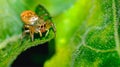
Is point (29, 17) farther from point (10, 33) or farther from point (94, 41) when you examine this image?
point (94, 41)

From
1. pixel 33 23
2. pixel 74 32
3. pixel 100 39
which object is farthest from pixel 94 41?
pixel 33 23

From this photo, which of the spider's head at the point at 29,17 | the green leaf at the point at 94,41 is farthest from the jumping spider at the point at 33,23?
the green leaf at the point at 94,41

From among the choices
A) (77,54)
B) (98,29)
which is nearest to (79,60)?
(77,54)

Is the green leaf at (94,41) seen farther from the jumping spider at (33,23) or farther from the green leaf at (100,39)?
the jumping spider at (33,23)

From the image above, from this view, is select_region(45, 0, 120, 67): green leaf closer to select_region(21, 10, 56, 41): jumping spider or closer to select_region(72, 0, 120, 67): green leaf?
select_region(72, 0, 120, 67): green leaf

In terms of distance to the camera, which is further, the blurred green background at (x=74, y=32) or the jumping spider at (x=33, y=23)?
the jumping spider at (x=33, y=23)

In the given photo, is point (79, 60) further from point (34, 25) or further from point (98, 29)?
point (34, 25)
